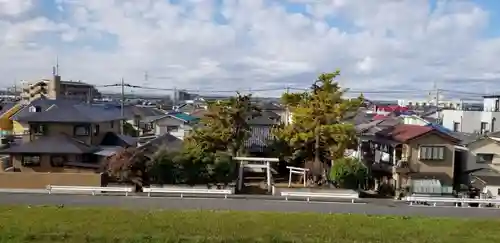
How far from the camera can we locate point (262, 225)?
16031 mm

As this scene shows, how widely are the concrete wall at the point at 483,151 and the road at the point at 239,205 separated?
6.23 meters

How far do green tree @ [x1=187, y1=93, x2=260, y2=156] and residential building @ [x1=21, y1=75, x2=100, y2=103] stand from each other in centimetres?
2486

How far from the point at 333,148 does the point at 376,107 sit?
62.0 meters

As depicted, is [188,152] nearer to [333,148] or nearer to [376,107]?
[333,148]

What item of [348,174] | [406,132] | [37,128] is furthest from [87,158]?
[406,132]

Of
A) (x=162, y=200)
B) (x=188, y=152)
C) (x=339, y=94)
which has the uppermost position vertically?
(x=339, y=94)

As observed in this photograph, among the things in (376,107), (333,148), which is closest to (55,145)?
(333,148)

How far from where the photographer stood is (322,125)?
87.7 ft

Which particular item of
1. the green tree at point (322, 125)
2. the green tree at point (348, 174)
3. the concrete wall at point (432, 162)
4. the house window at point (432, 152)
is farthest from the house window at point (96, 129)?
the house window at point (432, 152)

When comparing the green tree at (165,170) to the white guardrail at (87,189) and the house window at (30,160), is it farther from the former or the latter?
Result: the house window at (30,160)

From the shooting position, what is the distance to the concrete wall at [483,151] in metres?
27.8

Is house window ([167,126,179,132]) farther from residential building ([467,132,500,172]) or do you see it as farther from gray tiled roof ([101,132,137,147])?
residential building ([467,132,500,172])

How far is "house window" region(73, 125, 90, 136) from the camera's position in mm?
30589

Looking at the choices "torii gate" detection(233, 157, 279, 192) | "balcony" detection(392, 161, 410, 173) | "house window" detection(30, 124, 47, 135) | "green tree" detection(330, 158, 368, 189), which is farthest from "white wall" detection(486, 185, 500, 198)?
"house window" detection(30, 124, 47, 135)
